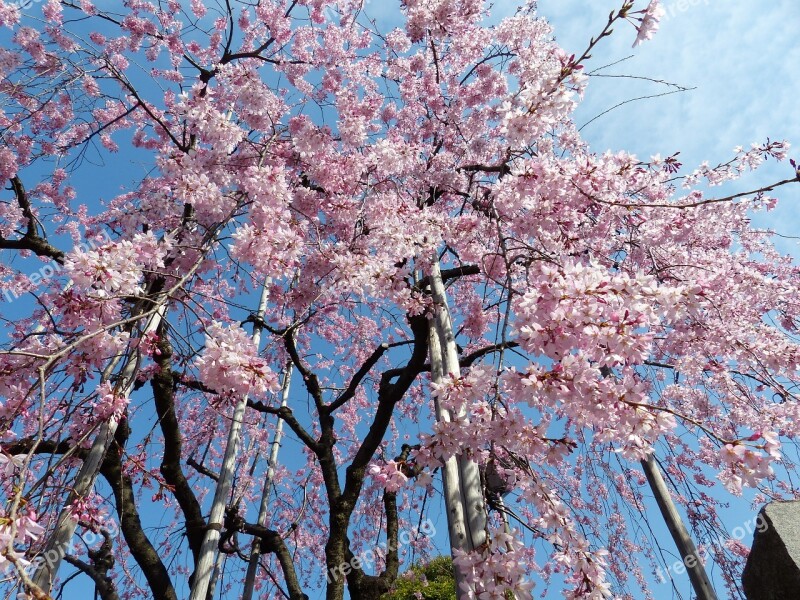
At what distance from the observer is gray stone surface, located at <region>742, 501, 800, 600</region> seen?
2.93 m

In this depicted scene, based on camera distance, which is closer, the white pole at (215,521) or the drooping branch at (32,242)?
the white pole at (215,521)

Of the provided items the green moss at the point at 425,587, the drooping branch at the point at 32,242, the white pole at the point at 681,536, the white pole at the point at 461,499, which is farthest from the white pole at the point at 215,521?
the white pole at the point at 681,536

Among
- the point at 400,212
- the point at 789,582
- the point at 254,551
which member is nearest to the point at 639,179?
the point at 400,212

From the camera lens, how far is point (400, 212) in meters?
4.21

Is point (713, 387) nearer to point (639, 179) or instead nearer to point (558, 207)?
point (639, 179)

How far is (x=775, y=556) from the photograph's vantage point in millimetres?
3031

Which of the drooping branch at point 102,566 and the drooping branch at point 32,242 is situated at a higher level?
the drooping branch at point 32,242

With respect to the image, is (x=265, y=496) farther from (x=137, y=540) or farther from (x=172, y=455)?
(x=137, y=540)

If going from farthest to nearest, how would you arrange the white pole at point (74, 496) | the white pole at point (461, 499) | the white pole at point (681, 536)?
1. the white pole at point (681, 536)
2. the white pole at point (461, 499)
3. the white pole at point (74, 496)

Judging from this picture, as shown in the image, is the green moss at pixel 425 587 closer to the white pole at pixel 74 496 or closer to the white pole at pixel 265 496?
the white pole at pixel 265 496

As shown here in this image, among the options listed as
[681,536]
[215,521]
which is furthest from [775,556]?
[215,521]

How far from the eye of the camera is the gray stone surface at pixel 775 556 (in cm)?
293

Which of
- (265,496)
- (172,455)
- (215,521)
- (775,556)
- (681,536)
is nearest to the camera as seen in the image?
(775,556)

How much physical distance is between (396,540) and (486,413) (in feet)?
11.8
